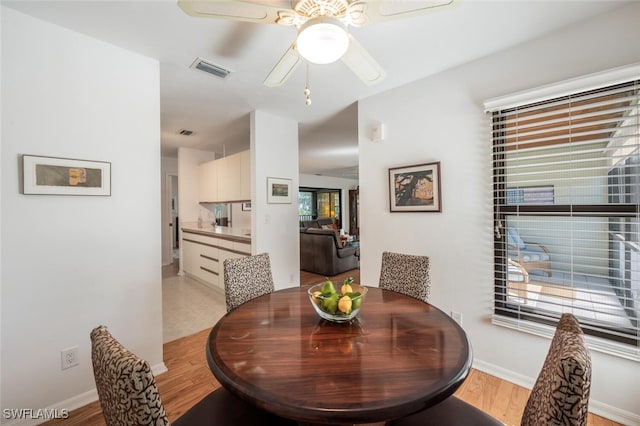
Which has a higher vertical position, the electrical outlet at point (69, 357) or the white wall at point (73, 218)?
the white wall at point (73, 218)

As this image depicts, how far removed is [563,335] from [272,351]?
38.5 inches

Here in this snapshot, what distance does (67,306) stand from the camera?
69.1 inches

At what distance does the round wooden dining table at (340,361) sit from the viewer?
747 millimetres

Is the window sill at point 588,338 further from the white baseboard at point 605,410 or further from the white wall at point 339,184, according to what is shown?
the white wall at point 339,184

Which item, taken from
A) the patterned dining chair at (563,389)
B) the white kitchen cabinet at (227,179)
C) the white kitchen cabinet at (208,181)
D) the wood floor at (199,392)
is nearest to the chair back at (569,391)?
the patterned dining chair at (563,389)

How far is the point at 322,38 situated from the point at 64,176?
71.7 inches

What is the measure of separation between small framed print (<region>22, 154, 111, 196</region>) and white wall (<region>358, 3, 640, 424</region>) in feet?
7.45

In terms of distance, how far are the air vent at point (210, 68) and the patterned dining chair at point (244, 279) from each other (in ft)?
5.23

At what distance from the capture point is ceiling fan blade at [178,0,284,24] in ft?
3.69

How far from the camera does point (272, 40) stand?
1.88m

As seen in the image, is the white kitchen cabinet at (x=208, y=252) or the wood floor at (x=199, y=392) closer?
the wood floor at (x=199, y=392)

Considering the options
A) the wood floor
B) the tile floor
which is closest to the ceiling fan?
the wood floor

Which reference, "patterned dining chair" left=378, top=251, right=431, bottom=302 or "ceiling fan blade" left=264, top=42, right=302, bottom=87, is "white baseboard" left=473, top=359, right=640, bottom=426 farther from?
"ceiling fan blade" left=264, top=42, right=302, bottom=87

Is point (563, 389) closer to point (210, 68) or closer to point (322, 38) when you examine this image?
point (322, 38)
